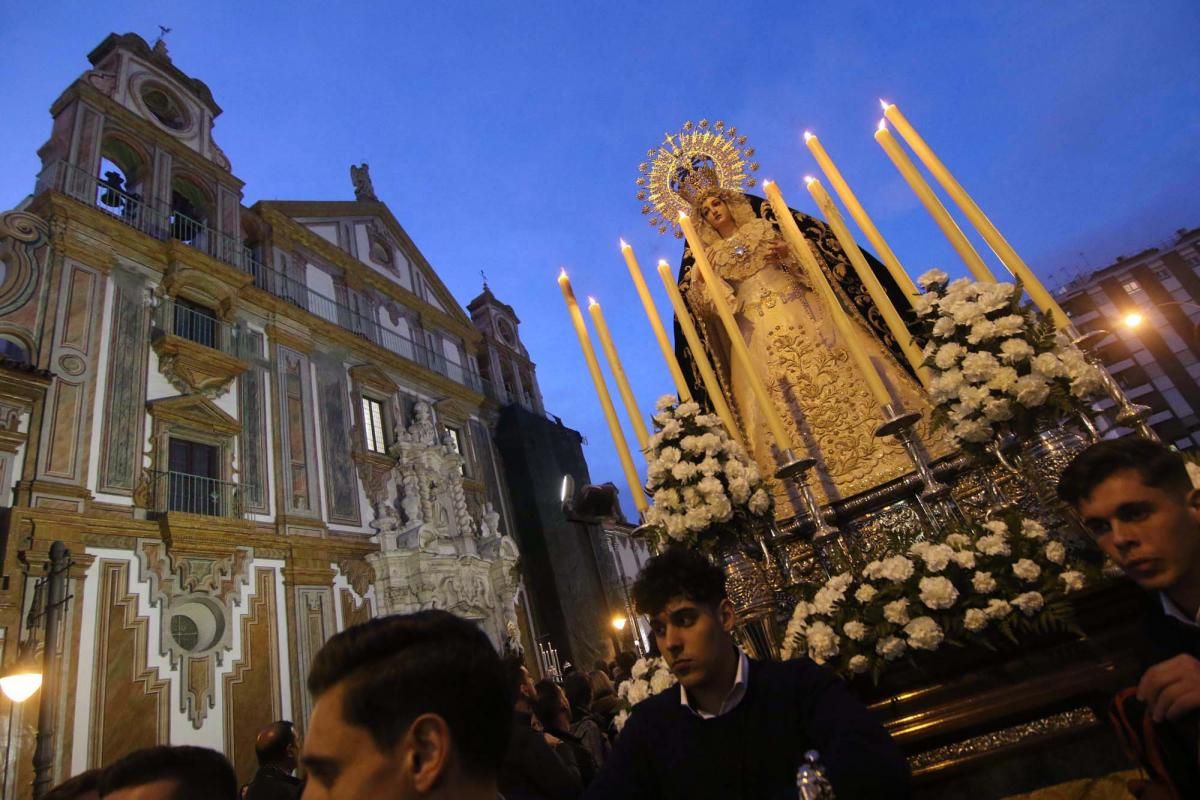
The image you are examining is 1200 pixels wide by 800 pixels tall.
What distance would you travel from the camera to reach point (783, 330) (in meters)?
4.96

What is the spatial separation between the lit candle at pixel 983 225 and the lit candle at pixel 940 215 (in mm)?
84

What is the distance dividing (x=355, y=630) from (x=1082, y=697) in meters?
2.58

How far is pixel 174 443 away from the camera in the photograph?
10227 millimetres

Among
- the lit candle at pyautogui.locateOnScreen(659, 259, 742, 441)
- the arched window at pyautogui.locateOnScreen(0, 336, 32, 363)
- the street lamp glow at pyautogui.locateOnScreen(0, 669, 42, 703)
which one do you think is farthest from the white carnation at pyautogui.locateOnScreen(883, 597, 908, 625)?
the arched window at pyautogui.locateOnScreen(0, 336, 32, 363)

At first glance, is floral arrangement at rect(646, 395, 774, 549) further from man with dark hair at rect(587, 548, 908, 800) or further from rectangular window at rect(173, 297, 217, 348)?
rectangular window at rect(173, 297, 217, 348)

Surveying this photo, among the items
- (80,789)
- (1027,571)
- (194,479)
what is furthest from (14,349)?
(1027,571)

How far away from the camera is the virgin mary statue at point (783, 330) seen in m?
4.42

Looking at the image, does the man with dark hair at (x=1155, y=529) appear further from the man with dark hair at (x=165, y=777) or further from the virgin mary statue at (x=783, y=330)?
the man with dark hair at (x=165, y=777)

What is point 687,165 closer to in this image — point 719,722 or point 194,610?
point 719,722

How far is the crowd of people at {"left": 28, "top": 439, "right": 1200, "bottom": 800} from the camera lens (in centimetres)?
109

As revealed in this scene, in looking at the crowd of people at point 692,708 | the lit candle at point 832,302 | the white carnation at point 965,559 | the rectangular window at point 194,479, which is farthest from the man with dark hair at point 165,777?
the rectangular window at point 194,479

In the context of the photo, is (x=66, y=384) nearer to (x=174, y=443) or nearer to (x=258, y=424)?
(x=174, y=443)

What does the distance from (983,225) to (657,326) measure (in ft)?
7.55

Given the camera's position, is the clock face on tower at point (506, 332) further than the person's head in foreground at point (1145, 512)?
Yes
